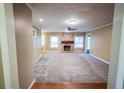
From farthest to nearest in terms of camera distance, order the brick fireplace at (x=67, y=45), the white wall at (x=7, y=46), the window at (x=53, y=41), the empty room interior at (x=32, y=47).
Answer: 1. the brick fireplace at (x=67, y=45)
2. the window at (x=53, y=41)
3. the empty room interior at (x=32, y=47)
4. the white wall at (x=7, y=46)

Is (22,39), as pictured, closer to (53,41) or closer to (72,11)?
(72,11)

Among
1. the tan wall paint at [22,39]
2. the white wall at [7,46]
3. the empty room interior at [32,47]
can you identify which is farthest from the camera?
the tan wall paint at [22,39]

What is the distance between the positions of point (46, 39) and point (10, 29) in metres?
9.52

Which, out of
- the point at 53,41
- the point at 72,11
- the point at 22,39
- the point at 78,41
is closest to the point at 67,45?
the point at 78,41

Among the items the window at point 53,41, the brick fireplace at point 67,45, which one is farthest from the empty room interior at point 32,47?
the window at point 53,41

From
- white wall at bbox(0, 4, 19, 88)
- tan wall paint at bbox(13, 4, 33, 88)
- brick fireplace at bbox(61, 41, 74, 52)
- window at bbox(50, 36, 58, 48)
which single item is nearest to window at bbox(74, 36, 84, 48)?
brick fireplace at bbox(61, 41, 74, 52)

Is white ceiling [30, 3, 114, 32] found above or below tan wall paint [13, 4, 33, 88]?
above

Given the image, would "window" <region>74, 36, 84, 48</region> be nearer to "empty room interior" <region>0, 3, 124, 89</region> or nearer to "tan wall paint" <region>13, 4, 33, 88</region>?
"empty room interior" <region>0, 3, 124, 89</region>

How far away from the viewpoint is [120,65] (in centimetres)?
125

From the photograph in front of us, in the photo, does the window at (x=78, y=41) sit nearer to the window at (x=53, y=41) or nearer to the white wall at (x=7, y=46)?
the window at (x=53, y=41)

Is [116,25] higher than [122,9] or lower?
lower

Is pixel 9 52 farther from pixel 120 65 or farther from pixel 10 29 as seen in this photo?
pixel 120 65
